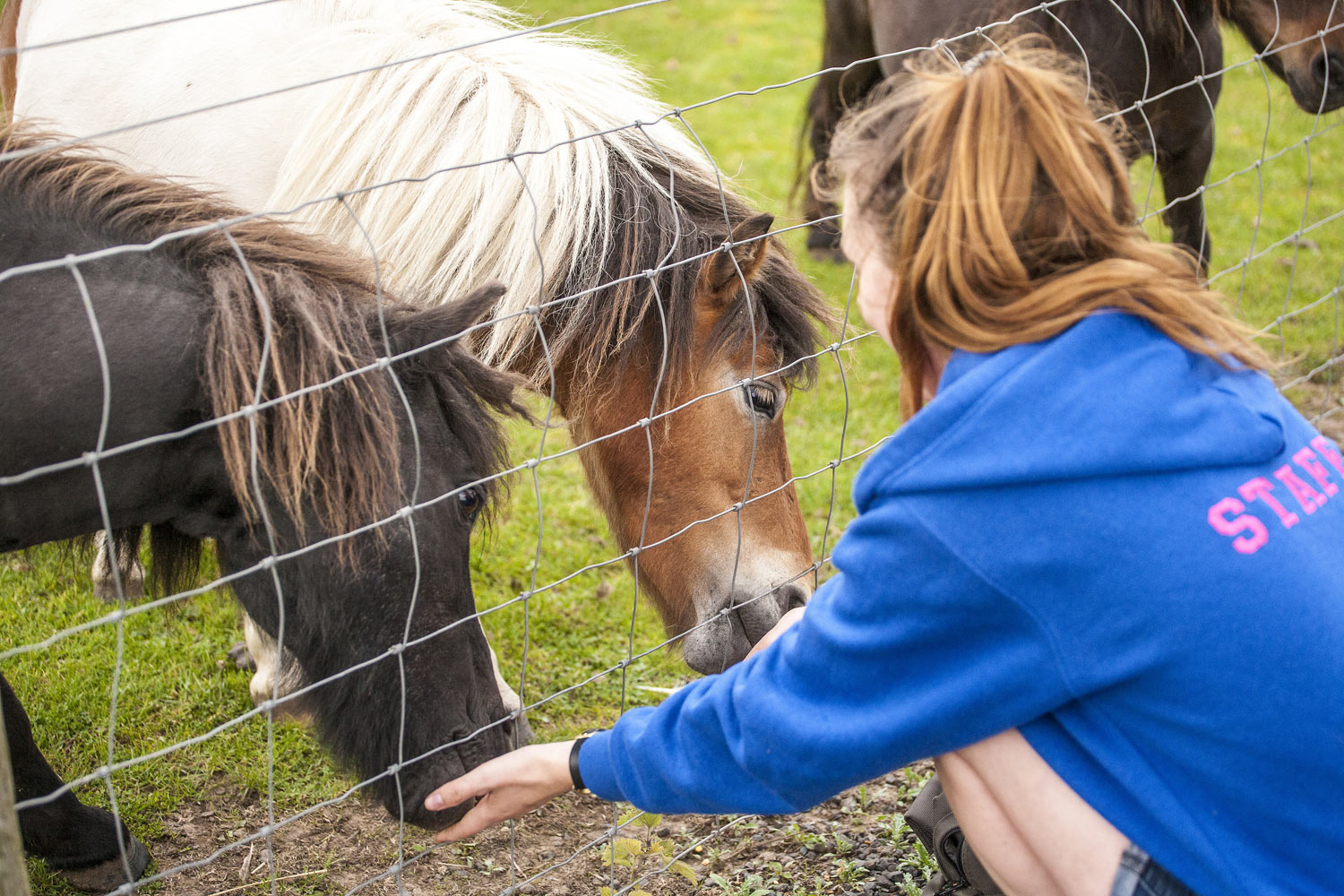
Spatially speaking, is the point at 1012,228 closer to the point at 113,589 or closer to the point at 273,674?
the point at 273,674

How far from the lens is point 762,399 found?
263cm

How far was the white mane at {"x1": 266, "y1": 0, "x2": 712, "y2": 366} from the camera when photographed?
97.7 inches

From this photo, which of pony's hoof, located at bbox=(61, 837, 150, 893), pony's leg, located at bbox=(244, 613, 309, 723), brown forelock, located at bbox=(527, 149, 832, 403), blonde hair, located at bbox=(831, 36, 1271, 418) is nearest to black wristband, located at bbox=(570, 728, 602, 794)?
pony's leg, located at bbox=(244, 613, 309, 723)

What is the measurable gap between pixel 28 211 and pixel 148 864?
61.8 inches

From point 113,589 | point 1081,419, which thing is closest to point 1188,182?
point 1081,419

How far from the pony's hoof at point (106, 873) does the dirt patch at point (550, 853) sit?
8cm

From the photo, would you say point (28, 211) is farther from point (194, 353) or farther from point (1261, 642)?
point (1261, 642)

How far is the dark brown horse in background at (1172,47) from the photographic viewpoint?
11.8ft

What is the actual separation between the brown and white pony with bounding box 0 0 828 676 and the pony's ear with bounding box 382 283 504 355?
0.61 meters

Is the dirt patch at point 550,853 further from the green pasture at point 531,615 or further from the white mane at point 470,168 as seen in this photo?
the white mane at point 470,168

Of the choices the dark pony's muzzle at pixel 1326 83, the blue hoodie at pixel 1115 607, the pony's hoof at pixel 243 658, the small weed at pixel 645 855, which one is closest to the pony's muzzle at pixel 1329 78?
the dark pony's muzzle at pixel 1326 83

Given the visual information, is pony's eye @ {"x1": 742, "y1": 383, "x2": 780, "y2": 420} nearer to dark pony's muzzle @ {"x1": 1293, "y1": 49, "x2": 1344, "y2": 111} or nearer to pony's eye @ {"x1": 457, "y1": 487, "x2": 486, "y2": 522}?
pony's eye @ {"x1": 457, "y1": 487, "x2": 486, "y2": 522}

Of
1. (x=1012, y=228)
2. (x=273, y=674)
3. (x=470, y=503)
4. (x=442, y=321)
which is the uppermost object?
(x=1012, y=228)

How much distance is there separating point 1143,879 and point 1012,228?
3.00ft
